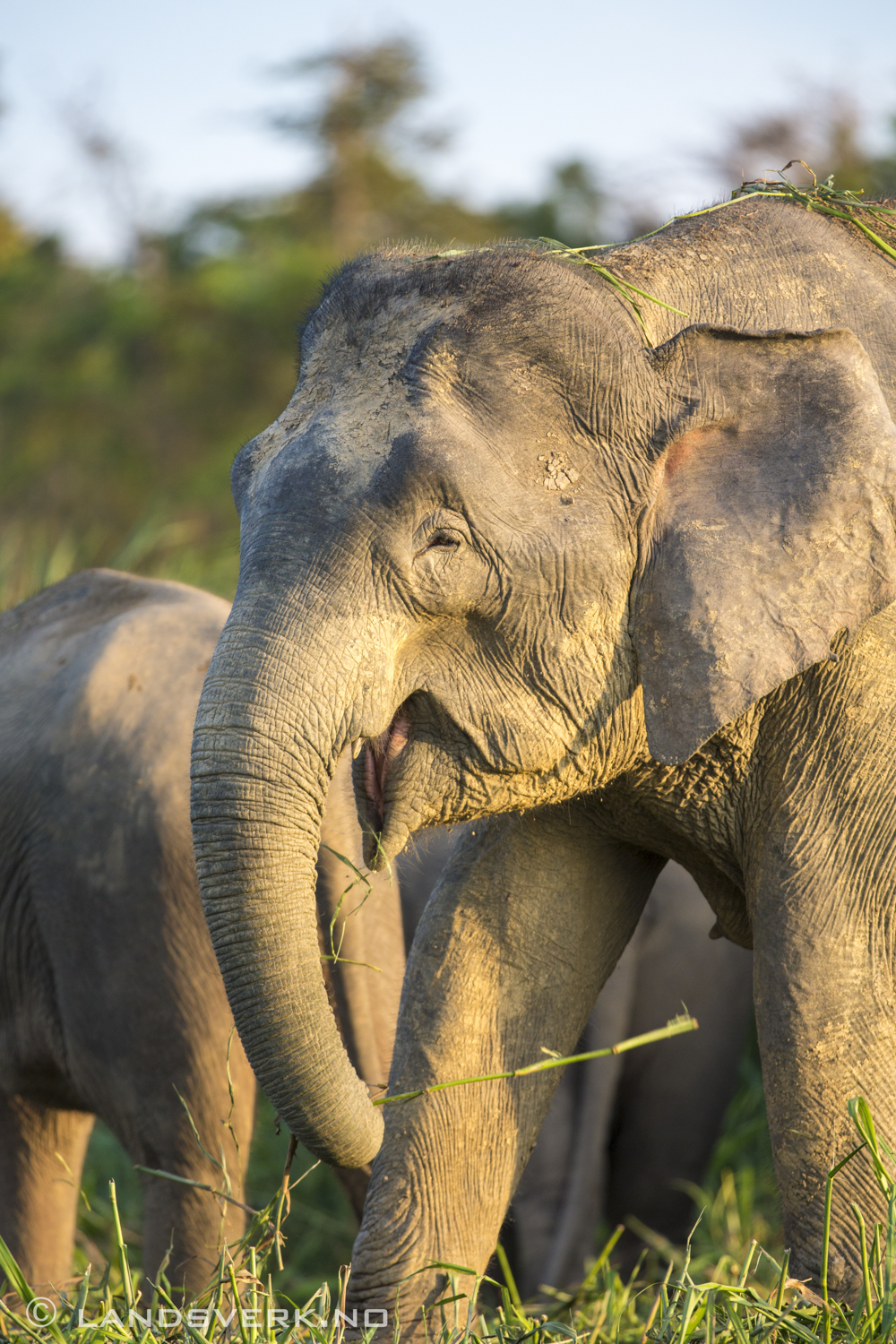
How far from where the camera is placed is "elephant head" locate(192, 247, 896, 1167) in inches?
82.1

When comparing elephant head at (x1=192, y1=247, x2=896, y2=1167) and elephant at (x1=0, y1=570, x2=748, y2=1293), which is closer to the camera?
elephant head at (x1=192, y1=247, x2=896, y2=1167)

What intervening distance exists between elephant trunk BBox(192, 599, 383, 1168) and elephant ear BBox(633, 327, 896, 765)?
51cm

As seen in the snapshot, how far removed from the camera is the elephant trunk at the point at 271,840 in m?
2.05

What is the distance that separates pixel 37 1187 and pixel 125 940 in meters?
0.85

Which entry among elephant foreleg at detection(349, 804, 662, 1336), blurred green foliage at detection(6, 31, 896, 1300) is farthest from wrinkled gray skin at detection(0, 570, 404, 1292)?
blurred green foliage at detection(6, 31, 896, 1300)

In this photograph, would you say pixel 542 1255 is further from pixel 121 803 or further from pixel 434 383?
pixel 434 383

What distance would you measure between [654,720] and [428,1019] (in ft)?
2.61

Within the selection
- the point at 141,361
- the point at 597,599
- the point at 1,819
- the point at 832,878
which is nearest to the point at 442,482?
the point at 597,599

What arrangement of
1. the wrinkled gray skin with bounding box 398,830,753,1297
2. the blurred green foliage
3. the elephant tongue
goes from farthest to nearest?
the blurred green foliage < the wrinkled gray skin with bounding box 398,830,753,1297 < the elephant tongue

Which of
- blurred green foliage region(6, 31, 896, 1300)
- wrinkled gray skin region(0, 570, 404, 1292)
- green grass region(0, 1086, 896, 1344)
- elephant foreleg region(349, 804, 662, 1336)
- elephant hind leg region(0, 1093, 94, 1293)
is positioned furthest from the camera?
blurred green foliage region(6, 31, 896, 1300)

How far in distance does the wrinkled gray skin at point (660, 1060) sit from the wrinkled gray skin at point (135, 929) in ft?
3.00

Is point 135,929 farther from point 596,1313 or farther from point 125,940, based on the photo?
point 596,1313

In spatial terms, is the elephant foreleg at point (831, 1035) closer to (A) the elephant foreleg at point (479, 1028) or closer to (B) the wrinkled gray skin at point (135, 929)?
(A) the elephant foreleg at point (479, 1028)

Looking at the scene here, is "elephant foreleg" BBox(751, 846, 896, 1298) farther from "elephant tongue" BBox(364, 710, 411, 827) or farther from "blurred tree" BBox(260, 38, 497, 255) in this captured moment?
"blurred tree" BBox(260, 38, 497, 255)
